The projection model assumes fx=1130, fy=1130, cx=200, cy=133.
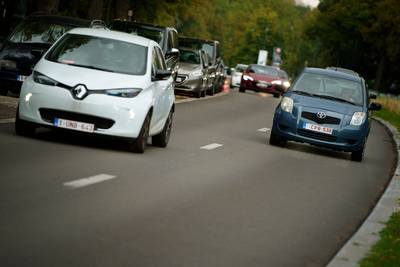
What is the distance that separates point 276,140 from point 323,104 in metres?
1.16

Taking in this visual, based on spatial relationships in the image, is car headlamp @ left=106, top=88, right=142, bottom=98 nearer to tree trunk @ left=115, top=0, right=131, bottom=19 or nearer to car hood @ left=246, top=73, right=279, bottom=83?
tree trunk @ left=115, top=0, right=131, bottom=19

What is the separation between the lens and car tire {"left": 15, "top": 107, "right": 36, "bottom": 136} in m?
14.8

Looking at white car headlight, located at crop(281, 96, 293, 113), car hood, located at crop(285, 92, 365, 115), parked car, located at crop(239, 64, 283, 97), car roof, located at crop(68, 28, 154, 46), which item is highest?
car roof, located at crop(68, 28, 154, 46)

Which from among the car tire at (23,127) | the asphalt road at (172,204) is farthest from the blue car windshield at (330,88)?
the car tire at (23,127)

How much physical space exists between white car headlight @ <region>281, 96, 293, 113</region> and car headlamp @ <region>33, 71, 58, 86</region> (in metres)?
7.25

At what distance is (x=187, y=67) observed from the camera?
127 ft

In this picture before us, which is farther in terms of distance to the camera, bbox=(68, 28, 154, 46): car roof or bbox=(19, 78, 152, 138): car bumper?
bbox=(68, 28, 154, 46): car roof

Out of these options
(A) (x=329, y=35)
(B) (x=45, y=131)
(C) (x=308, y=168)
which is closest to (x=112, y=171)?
(B) (x=45, y=131)

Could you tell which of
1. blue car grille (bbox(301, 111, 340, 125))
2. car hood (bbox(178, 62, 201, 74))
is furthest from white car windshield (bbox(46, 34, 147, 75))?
car hood (bbox(178, 62, 201, 74))

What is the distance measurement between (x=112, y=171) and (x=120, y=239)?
4406 mm

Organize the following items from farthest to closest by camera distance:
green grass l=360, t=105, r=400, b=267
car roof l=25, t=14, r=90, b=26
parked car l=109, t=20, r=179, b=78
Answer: parked car l=109, t=20, r=179, b=78
car roof l=25, t=14, r=90, b=26
green grass l=360, t=105, r=400, b=267

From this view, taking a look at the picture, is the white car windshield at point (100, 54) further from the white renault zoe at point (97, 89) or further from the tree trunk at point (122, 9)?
the tree trunk at point (122, 9)

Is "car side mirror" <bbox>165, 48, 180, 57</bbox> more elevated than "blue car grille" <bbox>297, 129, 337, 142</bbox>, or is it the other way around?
"car side mirror" <bbox>165, 48, 180, 57</bbox>

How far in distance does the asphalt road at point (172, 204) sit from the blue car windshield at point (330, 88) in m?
2.77
